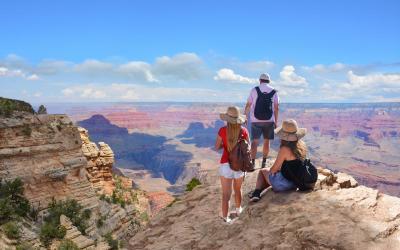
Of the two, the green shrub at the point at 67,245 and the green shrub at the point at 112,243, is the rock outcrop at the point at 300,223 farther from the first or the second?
the green shrub at the point at 112,243

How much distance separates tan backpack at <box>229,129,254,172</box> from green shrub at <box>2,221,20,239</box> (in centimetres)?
1583

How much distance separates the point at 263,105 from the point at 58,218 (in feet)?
58.4

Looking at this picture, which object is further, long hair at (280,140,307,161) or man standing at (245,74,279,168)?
man standing at (245,74,279,168)

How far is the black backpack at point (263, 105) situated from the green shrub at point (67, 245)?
15275mm

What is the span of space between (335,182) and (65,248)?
55.0ft

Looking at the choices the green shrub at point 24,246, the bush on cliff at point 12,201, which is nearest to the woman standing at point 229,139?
the green shrub at point 24,246

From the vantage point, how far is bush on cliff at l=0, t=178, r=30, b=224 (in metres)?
21.4

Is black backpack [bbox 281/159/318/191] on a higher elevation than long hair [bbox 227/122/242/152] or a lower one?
lower

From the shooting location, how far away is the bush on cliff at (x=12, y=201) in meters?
21.4

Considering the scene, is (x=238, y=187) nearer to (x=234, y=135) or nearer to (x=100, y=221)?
(x=234, y=135)

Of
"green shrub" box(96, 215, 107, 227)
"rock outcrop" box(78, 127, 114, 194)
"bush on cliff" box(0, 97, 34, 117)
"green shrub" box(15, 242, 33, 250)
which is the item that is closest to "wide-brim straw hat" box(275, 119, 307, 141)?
"green shrub" box(15, 242, 33, 250)

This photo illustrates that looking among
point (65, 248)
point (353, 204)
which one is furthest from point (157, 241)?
point (65, 248)

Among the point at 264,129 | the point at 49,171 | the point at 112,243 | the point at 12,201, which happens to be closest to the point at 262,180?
the point at 264,129

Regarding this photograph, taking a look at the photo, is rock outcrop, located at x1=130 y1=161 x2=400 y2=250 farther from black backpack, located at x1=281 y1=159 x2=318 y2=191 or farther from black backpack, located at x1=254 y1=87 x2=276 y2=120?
black backpack, located at x1=254 y1=87 x2=276 y2=120
